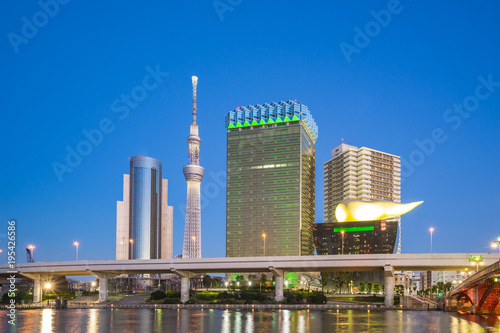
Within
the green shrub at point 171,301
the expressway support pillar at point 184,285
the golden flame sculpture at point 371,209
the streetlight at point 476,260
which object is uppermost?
the golden flame sculpture at point 371,209

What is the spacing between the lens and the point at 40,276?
111438 mm

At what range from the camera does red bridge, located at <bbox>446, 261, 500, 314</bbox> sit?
204 ft

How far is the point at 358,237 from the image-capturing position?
192 meters

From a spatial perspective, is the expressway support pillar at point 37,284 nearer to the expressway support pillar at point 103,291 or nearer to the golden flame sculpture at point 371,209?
the expressway support pillar at point 103,291

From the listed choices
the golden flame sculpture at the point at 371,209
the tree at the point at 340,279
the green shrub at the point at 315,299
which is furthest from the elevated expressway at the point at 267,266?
the tree at the point at 340,279

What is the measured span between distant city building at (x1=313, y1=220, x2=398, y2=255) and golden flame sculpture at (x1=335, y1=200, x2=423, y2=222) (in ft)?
279

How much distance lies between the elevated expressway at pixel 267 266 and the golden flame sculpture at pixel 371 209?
11309mm

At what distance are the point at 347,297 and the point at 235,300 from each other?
28.5m

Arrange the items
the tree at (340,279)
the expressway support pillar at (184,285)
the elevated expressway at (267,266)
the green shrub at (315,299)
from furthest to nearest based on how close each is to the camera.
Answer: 1. the tree at (340,279)
2. the expressway support pillar at (184,285)
3. the green shrub at (315,299)
4. the elevated expressway at (267,266)

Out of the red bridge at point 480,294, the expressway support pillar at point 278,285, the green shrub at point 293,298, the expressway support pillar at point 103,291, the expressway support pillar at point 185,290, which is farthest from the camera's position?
the expressway support pillar at point 103,291

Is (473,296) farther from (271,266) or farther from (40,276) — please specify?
(40,276)

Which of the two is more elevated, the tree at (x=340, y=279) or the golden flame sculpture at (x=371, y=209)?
the golden flame sculpture at (x=371, y=209)

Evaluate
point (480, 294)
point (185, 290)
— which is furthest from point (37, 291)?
point (480, 294)

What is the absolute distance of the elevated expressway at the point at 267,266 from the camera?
3391 inches
